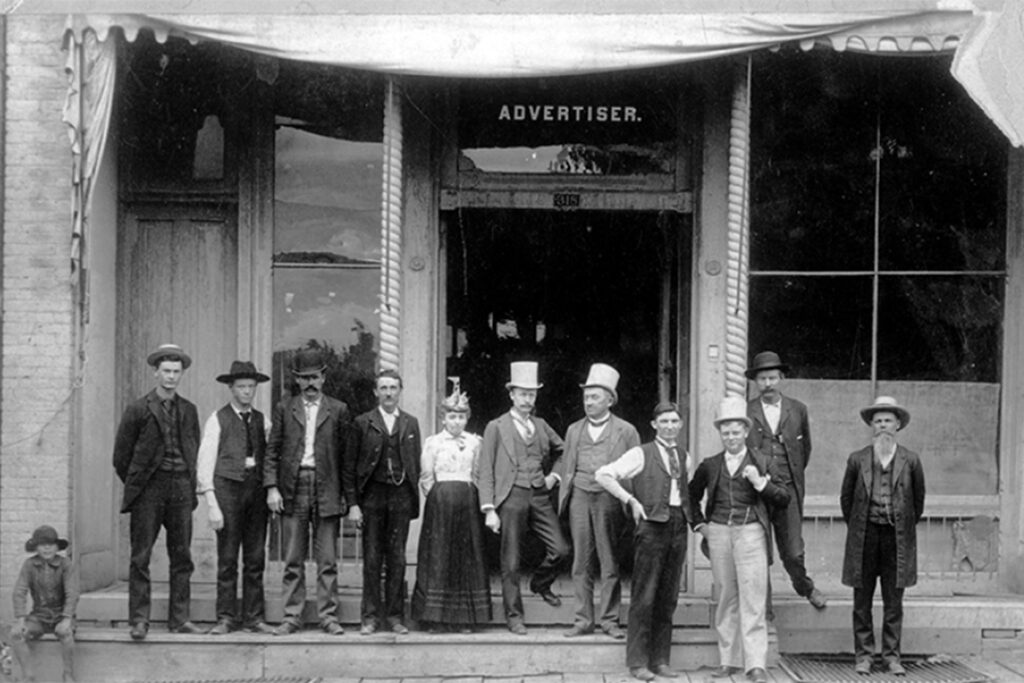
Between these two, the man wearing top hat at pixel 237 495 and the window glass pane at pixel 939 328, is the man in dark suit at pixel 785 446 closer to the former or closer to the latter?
the window glass pane at pixel 939 328

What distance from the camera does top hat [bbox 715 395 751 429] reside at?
8.52m

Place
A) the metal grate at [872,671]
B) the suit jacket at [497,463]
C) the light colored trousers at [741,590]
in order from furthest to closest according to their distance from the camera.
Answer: the suit jacket at [497,463] < the metal grate at [872,671] < the light colored trousers at [741,590]

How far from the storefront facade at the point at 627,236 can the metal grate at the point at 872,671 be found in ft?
3.11

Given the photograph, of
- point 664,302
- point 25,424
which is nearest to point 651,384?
point 664,302

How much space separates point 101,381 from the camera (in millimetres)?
10016

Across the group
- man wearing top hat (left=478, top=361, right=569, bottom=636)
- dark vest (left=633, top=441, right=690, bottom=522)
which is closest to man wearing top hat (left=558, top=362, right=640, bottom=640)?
man wearing top hat (left=478, top=361, right=569, bottom=636)

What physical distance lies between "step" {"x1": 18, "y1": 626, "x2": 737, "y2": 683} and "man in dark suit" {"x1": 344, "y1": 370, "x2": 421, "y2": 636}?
22 centimetres

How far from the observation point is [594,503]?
29.9ft

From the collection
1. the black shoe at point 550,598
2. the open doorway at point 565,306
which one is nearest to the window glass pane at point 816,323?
the open doorway at point 565,306

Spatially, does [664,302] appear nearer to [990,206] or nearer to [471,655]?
[990,206]

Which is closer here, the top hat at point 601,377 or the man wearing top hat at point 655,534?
the man wearing top hat at point 655,534

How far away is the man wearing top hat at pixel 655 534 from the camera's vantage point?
28.0 feet

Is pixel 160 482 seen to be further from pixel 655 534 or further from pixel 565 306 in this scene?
pixel 565 306

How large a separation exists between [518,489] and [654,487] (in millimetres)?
1120
